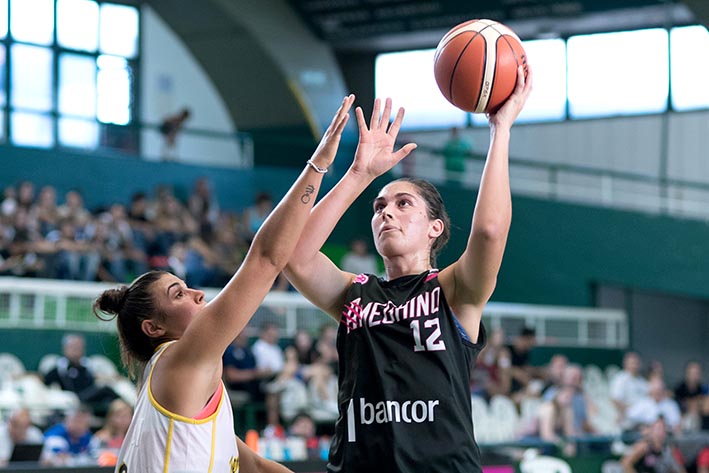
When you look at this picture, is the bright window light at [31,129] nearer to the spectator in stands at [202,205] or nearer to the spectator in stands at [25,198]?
the spectator in stands at [202,205]

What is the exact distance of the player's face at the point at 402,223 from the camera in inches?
135

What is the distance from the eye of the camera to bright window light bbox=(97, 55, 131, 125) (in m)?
18.7

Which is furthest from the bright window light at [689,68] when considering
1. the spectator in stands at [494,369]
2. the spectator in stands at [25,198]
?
the spectator in stands at [25,198]

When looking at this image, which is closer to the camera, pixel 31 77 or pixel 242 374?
pixel 242 374

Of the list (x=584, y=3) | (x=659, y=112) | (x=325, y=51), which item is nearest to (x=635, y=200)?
(x=659, y=112)

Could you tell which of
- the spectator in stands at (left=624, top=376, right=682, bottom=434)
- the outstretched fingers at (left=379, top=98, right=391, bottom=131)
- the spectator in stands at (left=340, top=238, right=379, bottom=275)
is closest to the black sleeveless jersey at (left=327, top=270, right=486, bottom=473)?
Result: the outstretched fingers at (left=379, top=98, right=391, bottom=131)

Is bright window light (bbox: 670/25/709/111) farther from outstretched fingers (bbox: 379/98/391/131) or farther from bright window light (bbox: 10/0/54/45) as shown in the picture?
outstretched fingers (bbox: 379/98/391/131)

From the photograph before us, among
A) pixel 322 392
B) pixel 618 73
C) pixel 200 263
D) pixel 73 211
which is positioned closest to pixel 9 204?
pixel 73 211

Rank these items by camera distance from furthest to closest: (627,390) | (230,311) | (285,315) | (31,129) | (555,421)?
(31,129) → (627,390) → (285,315) → (555,421) → (230,311)

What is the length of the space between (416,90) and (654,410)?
9.56 m

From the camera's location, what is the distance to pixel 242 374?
10469 millimetres

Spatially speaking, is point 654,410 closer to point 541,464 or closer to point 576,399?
point 576,399

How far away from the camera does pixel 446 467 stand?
3.20m

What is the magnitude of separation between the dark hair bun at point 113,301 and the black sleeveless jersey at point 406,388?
69 centimetres
